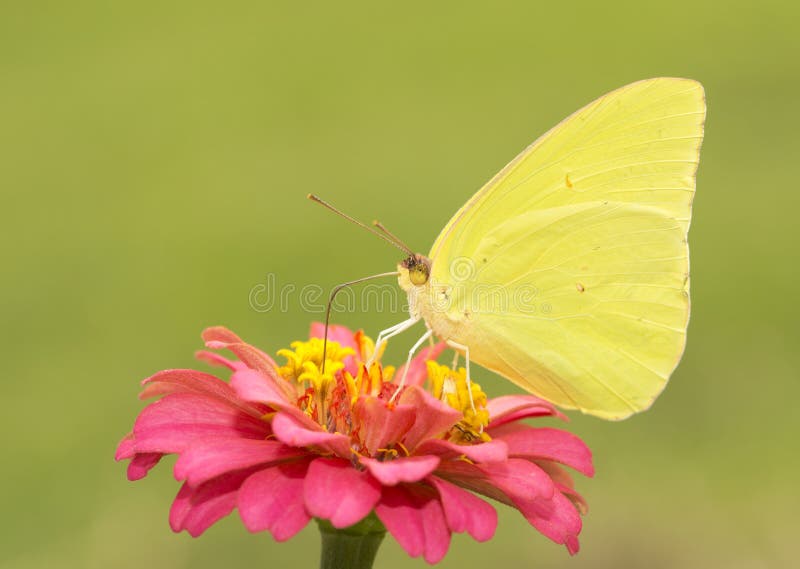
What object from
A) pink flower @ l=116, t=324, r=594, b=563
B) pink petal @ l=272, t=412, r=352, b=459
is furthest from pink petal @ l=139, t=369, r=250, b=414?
pink petal @ l=272, t=412, r=352, b=459

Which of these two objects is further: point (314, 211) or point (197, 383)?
point (314, 211)

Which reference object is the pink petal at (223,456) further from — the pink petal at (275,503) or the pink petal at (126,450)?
the pink petal at (126,450)

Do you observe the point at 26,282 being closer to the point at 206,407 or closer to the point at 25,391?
the point at 25,391

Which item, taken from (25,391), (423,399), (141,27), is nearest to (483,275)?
(423,399)

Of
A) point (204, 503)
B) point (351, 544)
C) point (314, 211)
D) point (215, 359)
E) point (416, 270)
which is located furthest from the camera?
point (314, 211)

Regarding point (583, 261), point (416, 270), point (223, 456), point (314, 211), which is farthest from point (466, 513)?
point (314, 211)

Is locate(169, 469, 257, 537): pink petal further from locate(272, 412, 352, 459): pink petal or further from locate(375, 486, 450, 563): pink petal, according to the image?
locate(375, 486, 450, 563): pink petal

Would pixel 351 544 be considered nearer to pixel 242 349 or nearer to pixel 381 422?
pixel 381 422
